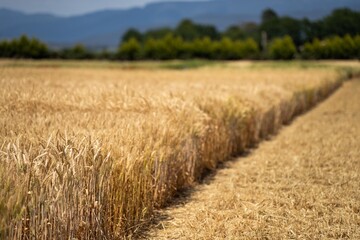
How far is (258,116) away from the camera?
1138 cm

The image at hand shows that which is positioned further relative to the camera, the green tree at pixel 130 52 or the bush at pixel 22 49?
the green tree at pixel 130 52

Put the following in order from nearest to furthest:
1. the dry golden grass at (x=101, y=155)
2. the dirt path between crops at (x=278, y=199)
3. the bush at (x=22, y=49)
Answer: the dry golden grass at (x=101, y=155)
the dirt path between crops at (x=278, y=199)
the bush at (x=22, y=49)

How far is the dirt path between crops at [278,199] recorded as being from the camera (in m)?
5.04

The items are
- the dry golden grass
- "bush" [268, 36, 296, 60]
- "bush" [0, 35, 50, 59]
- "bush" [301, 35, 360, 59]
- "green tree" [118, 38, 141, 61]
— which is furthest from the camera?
"bush" [301, 35, 360, 59]

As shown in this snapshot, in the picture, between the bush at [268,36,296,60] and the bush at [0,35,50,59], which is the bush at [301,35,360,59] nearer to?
the bush at [268,36,296,60]

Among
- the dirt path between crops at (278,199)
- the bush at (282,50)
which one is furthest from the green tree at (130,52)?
the dirt path between crops at (278,199)

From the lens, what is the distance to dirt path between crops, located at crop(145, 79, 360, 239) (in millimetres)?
5039

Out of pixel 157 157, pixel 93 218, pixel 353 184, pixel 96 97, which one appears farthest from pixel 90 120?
pixel 353 184

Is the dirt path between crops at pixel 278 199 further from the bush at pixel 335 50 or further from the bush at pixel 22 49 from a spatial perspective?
the bush at pixel 335 50

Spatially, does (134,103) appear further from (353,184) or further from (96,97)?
(353,184)

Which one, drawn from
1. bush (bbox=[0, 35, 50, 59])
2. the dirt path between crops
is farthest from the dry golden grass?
bush (bbox=[0, 35, 50, 59])

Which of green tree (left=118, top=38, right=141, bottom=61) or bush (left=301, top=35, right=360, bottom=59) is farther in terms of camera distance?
bush (left=301, top=35, right=360, bottom=59)

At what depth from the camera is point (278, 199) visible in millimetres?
6168

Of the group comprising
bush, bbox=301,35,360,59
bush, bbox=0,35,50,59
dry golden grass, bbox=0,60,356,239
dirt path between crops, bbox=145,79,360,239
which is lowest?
dirt path between crops, bbox=145,79,360,239
